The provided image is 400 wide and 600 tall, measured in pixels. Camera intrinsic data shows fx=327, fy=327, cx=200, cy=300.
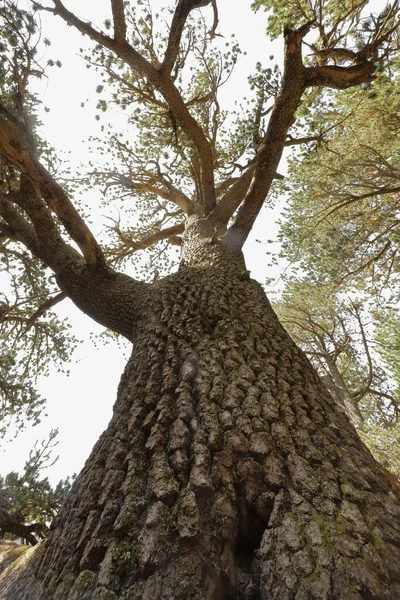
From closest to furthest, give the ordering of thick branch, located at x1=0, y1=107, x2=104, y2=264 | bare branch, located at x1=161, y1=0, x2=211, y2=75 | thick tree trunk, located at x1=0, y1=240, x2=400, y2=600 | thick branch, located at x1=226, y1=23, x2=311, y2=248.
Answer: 1. thick tree trunk, located at x1=0, y1=240, x2=400, y2=600
2. thick branch, located at x1=0, y1=107, x2=104, y2=264
3. thick branch, located at x1=226, y1=23, x2=311, y2=248
4. bare branch, located at x1=161, y1=0, x2=211, y2=75

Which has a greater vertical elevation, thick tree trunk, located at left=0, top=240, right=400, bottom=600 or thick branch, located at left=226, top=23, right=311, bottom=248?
thick branch, located at left=226, top=23, right=311, bottom=248

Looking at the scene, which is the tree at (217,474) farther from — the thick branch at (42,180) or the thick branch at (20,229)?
the thick branch at (20,229)

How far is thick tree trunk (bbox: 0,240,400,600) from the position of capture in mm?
911

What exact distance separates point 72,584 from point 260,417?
85 cm

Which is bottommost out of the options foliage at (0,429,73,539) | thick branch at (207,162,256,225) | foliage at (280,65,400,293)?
foliage at (0,429,73,539)

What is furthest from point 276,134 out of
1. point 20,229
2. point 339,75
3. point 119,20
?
point 20,229

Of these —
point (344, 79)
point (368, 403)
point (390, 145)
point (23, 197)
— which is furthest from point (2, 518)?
point (368, 403)

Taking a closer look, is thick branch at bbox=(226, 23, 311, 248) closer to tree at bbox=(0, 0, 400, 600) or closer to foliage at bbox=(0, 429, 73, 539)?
tree at bbox=(0, 0, 400, 600)

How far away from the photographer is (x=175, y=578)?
2.93 feet

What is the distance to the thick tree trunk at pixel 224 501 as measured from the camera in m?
0.91

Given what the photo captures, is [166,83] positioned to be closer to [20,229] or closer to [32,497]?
[20,229]

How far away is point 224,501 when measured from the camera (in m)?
1.08

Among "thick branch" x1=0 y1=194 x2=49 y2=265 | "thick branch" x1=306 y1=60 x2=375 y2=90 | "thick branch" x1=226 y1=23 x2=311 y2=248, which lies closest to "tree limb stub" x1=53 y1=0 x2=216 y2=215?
"thick branch" x1=226 y1=23 x2=311 y2=248

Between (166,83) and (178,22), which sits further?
(166,83)
